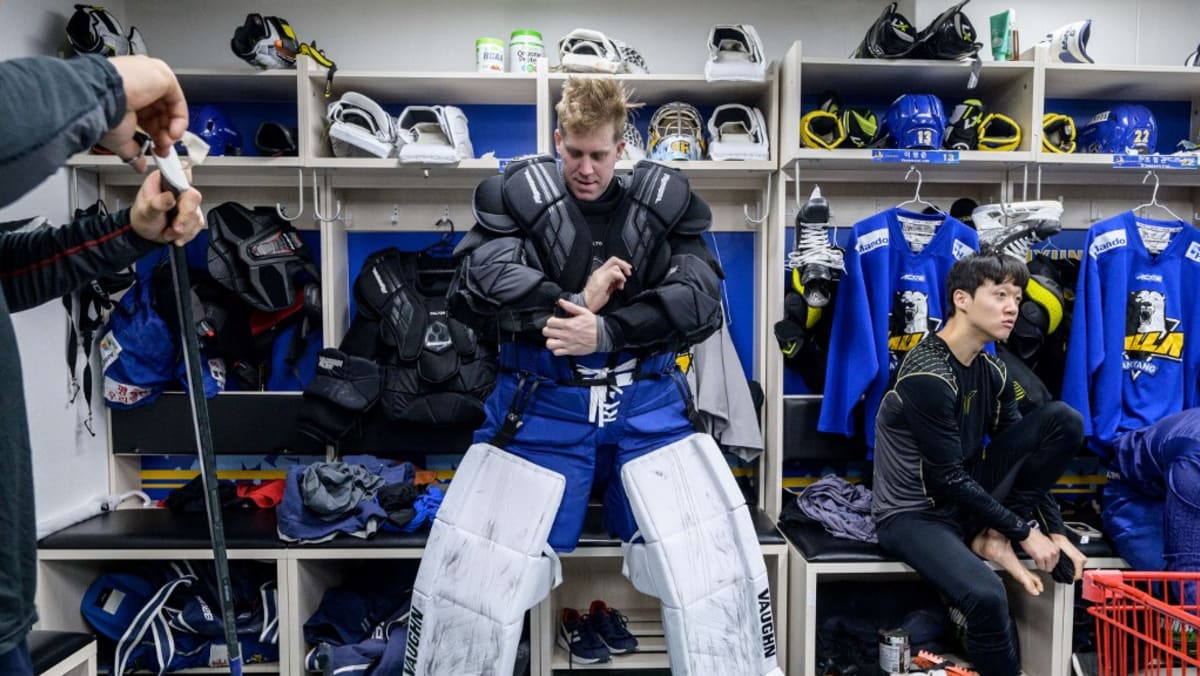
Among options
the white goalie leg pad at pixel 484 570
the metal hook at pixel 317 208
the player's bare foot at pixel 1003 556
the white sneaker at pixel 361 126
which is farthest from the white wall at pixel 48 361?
the player's bare foot at pixel 1003 556

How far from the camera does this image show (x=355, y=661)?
2.24 meters

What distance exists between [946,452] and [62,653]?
2371 millimetres

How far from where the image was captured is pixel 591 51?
2.57m

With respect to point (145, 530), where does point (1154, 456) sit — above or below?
above

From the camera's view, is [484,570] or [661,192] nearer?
[484,570]

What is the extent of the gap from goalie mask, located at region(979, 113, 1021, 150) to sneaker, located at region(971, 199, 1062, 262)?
22cm

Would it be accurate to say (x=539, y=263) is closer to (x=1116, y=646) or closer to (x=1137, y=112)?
(x=1116, y=646)

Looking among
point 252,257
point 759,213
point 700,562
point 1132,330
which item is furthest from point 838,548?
point 252,257

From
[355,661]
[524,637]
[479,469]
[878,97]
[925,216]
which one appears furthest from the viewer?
[878,97]

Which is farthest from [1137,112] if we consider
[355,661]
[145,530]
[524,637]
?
[145,530]

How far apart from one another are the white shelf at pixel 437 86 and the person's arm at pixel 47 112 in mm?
1885

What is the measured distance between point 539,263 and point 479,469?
1.72 feet

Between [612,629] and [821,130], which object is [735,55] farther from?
[612,629]

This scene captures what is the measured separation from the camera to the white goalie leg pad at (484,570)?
1.67 m
